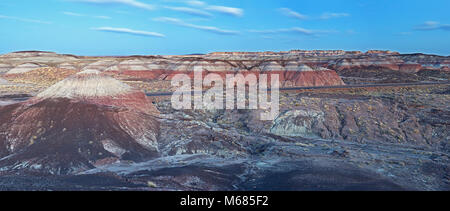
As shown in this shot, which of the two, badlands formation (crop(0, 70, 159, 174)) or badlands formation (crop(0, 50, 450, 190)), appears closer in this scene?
badlands formation (crop(0, 50, 450, 190))

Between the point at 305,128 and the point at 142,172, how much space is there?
Answer: 494 inches

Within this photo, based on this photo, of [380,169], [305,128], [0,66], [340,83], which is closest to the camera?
[380,169]

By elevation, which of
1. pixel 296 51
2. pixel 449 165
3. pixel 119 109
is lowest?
pixel 449 165

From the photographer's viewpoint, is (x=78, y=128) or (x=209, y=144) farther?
(x=209, y=144)

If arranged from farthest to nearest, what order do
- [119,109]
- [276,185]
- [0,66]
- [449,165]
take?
[0,66]
[119,109]
[449,165]
[276,185]

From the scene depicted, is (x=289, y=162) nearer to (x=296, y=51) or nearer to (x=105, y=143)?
(x=105, y=143)

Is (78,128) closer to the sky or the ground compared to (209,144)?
closer to the sky

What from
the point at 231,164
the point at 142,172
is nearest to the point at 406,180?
the point at 231,164

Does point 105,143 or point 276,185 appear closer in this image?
point 276,185

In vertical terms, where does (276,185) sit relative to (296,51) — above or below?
below

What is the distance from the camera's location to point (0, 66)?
252 ft

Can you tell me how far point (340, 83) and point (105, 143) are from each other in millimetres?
51093

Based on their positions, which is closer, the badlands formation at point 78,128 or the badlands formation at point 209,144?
the badlands formation at point 209,144

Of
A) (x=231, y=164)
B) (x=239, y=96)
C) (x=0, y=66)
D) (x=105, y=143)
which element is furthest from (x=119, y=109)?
(x=0, y=66)
